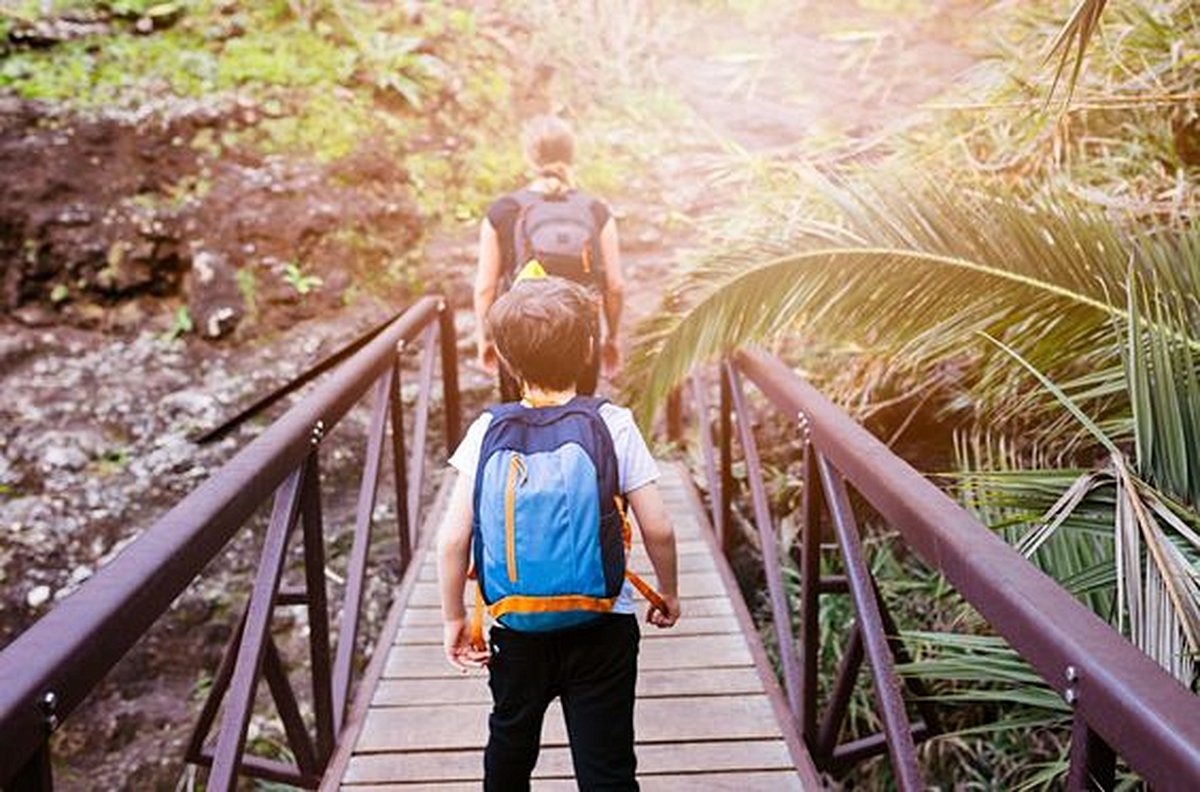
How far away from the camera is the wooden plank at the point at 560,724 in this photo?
3.10 meters

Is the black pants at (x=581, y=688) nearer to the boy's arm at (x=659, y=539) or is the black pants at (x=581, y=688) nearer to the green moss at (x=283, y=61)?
the boy's arm at (x=659, y=539)

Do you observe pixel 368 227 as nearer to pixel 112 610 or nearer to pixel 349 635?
pixel 349 635

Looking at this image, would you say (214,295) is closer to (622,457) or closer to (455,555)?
(455,555)

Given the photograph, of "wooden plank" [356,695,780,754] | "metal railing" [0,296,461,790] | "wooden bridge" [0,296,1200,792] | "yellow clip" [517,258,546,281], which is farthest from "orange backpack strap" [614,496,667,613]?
"yellow clip" [517,258,546,281]

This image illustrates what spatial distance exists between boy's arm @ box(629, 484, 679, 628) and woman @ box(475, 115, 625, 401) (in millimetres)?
1661

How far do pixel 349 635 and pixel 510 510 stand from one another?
1.43m

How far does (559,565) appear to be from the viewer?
2.04m

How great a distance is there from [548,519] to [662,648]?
1.81m

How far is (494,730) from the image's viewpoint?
2.29m

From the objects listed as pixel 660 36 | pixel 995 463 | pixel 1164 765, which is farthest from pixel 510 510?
pixel 660 36

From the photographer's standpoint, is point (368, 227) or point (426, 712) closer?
point (426, 712)

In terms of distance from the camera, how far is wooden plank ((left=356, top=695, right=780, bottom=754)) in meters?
3.10

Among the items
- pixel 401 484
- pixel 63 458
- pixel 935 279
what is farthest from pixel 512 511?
pixel 63 458

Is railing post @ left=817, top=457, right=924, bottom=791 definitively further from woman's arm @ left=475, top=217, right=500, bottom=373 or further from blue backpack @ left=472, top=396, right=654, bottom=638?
woman's arm @ left=475, top=217, right=500, bottom=373
